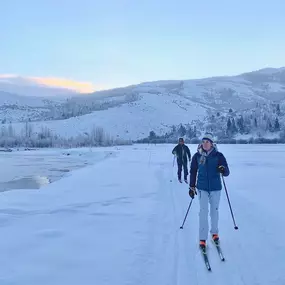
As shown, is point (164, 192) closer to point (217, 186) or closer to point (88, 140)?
point (217, 186)

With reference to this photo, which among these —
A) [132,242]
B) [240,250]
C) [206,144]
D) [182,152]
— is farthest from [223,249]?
[182,152]

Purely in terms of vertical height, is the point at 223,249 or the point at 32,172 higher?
the point at 223,249

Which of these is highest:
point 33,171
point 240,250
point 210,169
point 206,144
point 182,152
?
point 206,144

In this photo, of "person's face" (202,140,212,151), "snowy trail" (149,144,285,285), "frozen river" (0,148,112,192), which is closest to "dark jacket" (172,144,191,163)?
"snowy trail" (149,144,285,285)

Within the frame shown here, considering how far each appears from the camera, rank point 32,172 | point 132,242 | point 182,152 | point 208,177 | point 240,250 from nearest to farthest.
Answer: point 240,250 < point 208,177 < point 132,242 < point 182,152 < point 32,172

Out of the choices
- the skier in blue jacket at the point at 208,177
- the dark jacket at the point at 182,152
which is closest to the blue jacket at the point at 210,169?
the skier in blue jacket at the point at 208,177

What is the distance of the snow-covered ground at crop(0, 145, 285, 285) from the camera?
5230 mm

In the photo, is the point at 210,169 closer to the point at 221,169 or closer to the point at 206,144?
the point at 221,169

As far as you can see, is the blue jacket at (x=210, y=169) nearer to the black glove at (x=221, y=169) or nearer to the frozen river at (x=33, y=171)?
the black glove at (x=221, y=169)

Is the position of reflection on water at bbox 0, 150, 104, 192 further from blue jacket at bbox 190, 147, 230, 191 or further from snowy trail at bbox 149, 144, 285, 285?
blue jacket at bbox 190, 147, 230, 191

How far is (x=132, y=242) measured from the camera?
6.98 m

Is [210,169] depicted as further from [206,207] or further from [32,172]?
[32,172]

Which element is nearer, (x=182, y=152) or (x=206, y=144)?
(x=206, y=144)

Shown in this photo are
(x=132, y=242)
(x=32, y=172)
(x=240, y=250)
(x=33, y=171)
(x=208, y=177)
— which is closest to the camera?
(x=240, y=250)
